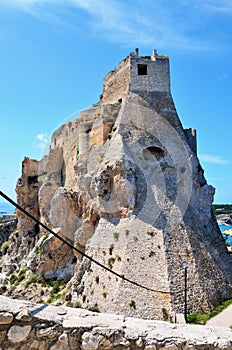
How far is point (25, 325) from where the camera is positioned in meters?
3.30

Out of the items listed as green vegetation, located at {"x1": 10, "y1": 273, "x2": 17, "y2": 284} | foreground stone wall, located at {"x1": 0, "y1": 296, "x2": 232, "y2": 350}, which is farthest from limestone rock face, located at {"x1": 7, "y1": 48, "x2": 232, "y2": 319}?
foreground stone wall, located at {"x1": 0, "y1": 296, "x2": 232, "y2": 350}

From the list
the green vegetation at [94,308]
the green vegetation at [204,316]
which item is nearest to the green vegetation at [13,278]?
the green vegetation at [94,308]

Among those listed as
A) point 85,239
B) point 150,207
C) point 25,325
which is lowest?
point 25,325

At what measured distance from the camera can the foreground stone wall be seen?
3.28 m

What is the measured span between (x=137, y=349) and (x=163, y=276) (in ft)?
34.3

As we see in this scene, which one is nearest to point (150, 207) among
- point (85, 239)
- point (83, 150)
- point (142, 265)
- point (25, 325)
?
point (142, 265)

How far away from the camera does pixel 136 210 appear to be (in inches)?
611

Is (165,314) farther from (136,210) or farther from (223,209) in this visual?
(223,209)

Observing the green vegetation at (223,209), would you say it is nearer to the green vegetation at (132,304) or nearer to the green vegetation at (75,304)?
the green vegetation at (75,304)

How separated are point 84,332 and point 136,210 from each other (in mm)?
12174

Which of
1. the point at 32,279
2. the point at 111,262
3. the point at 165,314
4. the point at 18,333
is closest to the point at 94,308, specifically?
the point at 111,262

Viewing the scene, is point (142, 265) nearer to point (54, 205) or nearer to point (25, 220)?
point (54, 205)

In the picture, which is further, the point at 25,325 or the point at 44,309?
the point at 44,309

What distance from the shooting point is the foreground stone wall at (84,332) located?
328 centimetres
